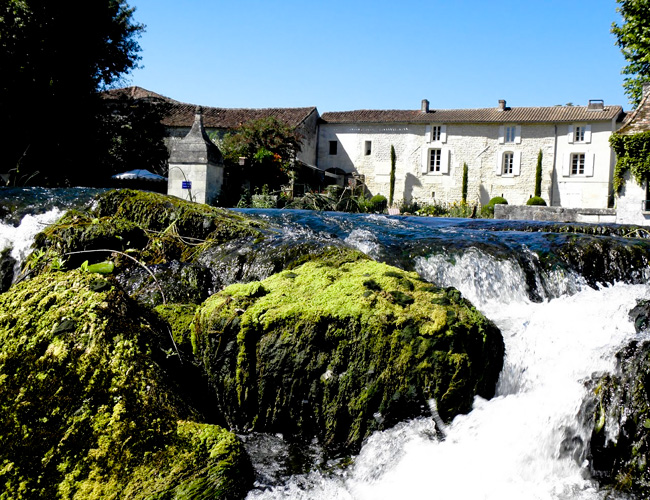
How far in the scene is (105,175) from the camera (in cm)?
2484

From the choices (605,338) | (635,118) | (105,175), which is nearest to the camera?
(605,338)

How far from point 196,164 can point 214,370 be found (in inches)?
514

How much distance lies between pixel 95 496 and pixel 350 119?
40369mm

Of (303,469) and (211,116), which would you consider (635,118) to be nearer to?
(303,469)

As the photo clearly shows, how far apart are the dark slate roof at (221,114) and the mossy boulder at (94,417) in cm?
3236

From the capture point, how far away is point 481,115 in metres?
39.8

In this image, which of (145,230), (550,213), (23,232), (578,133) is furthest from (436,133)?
(145,230)

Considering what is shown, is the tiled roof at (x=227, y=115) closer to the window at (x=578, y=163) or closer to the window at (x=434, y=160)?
the window at (x=434, y=160)

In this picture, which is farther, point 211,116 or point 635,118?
point 211,116

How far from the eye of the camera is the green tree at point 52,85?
68.3ft

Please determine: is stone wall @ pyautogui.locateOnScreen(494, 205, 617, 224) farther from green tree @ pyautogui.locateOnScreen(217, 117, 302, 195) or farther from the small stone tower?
green tree @ pyautogui.locateOnScreen(217, 117, 302, 195)

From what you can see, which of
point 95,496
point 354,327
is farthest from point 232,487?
point 354,327

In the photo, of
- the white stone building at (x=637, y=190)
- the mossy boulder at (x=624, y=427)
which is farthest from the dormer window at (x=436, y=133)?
the mossy boulder at (x=624, y=427)

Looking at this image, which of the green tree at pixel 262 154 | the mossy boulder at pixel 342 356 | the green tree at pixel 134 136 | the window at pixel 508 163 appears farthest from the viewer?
the window at pixel 508 163
